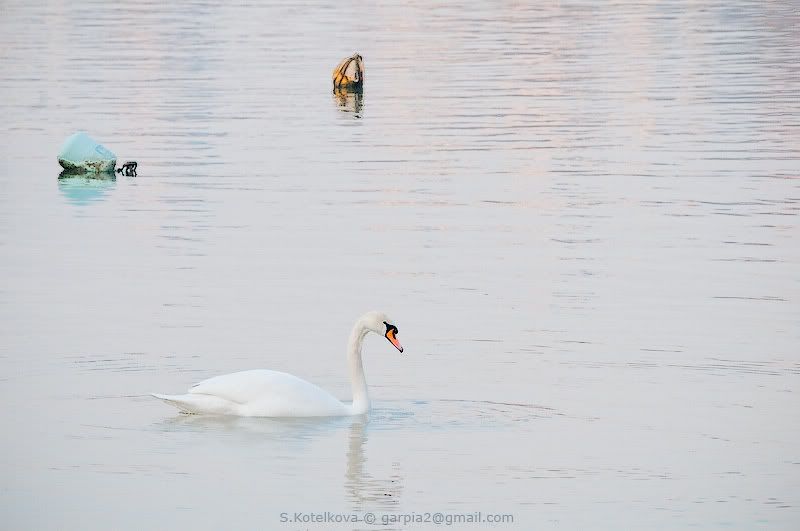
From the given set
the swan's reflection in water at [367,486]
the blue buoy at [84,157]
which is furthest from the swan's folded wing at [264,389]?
the blue buoy at [84,157]

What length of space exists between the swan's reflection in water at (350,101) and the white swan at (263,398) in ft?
68.3

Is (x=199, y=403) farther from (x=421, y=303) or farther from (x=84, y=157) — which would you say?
(x=84, y=157)

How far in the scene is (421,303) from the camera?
52.8 feet

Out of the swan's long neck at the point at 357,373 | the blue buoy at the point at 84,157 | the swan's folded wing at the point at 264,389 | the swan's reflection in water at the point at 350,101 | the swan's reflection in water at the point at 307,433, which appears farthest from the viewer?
the swan's reflection in water at the point at 350,101

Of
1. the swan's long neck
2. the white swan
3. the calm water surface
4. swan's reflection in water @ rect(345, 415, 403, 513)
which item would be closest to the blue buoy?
the calm water surface

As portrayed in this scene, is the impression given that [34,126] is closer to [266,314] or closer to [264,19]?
[266,314]

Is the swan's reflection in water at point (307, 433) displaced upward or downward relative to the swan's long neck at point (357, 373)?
downward

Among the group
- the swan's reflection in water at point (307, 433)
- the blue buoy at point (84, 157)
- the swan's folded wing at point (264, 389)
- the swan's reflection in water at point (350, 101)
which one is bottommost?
the swan's reflection in water at point (307, 433)

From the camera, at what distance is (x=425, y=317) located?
15594 millimetres

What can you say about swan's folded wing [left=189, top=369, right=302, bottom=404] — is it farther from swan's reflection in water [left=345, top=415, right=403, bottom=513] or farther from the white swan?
swan's reflection in water [left=345, top=415, right=403, bottom=513]

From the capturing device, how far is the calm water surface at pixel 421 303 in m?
11.1

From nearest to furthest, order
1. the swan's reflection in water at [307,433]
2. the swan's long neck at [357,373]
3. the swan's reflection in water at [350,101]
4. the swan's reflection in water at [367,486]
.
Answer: the swan's reflection in water at [367,486] < the swan's reflection in water at [307,433] < the swan's long neck at [357,373] < the swan's reflection in water at [350,101]

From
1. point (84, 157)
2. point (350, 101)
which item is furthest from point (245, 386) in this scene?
point (350, 101)

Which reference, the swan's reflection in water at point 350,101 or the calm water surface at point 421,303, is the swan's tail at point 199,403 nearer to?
the calm water surface at point 421,303
